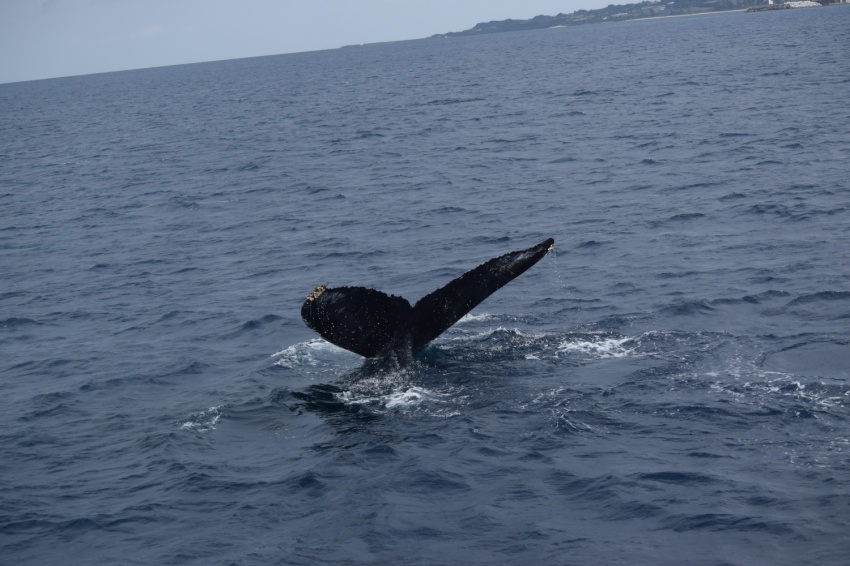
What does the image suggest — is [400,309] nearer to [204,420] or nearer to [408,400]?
[408,400]

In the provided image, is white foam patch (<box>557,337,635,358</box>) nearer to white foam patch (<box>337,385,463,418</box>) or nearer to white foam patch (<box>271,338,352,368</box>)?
white foam patch (<box>337,385,463,418</box>)

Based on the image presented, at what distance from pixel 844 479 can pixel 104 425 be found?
1004 cm

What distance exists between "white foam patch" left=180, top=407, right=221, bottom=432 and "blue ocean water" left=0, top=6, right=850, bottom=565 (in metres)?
0.05

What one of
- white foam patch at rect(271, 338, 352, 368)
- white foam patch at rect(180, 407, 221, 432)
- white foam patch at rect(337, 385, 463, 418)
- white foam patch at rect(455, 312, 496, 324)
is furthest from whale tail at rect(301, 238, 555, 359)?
white foam patch at rect(455, 312, 496, 324)

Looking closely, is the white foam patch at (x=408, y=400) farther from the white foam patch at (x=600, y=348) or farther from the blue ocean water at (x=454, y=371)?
the white foam patch at (x=600, y=348)

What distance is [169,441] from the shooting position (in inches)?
517

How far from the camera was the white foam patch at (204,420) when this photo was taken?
13.6 metres

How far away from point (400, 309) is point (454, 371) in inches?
57.8

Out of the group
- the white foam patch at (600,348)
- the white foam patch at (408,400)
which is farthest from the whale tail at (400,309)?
the white foam patch at (600,348)

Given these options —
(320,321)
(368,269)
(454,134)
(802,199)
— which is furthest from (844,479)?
(454,134)

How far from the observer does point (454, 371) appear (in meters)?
14.3

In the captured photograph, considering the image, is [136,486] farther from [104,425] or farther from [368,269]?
[368,269]

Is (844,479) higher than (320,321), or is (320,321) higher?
(320,321)

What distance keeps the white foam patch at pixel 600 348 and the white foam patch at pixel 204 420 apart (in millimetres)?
5344
